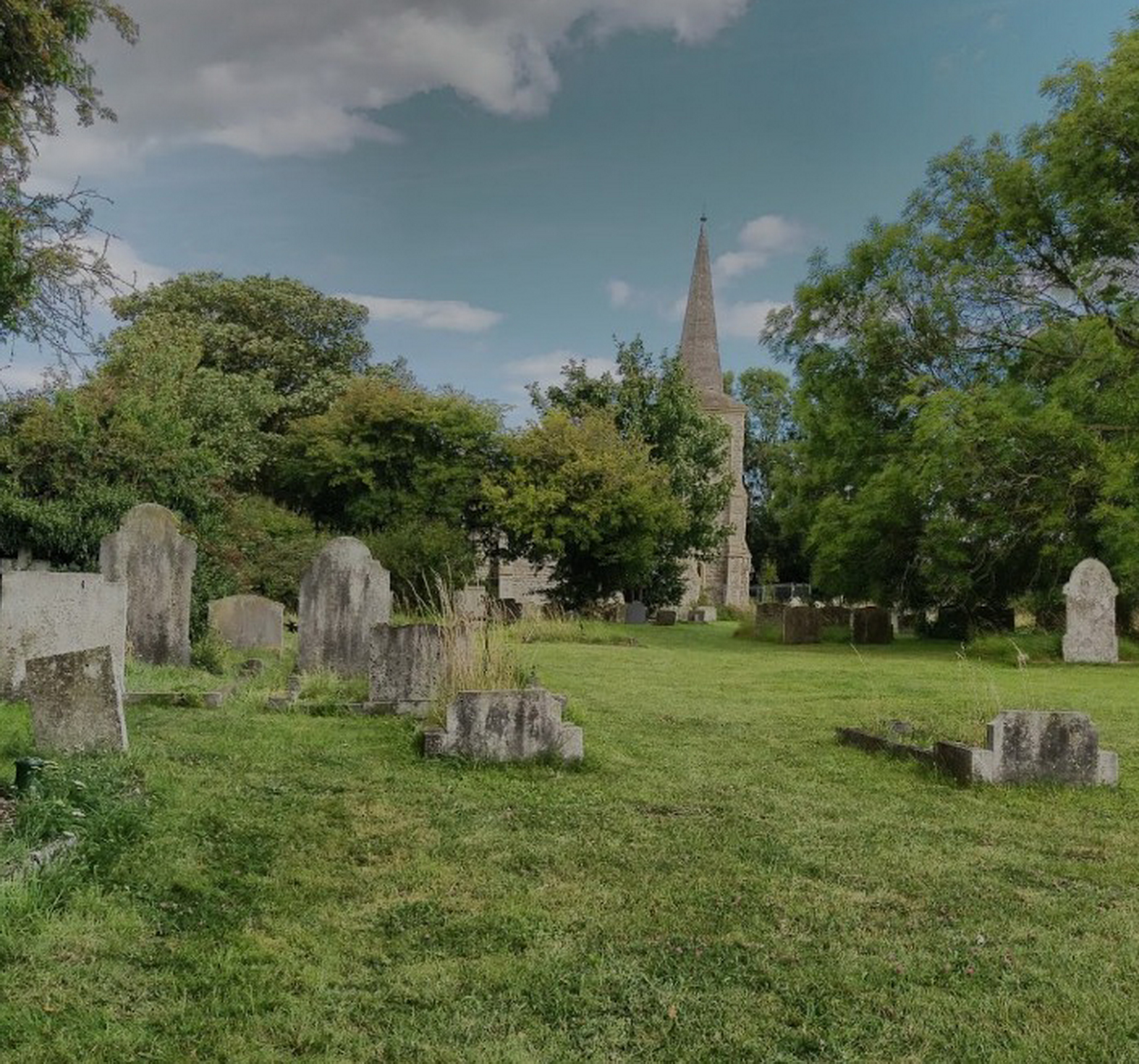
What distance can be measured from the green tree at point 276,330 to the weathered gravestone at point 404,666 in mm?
27891

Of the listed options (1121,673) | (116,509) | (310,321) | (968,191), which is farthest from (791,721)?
(310,321)

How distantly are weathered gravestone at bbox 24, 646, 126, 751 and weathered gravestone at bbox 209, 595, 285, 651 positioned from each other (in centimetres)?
904

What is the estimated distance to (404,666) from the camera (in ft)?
31.4

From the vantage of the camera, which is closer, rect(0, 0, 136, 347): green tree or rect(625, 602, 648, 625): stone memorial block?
rect(0, 0, 136, 347): green tree

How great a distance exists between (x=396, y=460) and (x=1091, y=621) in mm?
19467

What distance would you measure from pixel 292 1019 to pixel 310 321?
128 feet

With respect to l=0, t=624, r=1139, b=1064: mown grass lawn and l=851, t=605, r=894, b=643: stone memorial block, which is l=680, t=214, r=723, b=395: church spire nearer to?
l=851, t=605, r=894, b=643: stone memorial block

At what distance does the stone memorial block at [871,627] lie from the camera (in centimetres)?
2341

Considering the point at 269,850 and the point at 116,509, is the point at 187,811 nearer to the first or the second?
the point at 269,850

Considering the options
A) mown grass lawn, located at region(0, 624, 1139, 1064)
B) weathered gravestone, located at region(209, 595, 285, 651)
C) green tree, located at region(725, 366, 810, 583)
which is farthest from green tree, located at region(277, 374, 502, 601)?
green tree, located at region(725, 366, 810, 583)

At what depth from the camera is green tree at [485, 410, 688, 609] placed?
28469 mm

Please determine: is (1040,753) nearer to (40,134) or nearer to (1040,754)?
(1040,754)

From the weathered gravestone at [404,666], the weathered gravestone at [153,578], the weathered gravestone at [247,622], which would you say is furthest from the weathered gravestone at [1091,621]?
the weathered gravestone at [153,578]

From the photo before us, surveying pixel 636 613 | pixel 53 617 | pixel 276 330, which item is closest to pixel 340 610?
pixel 53 617
